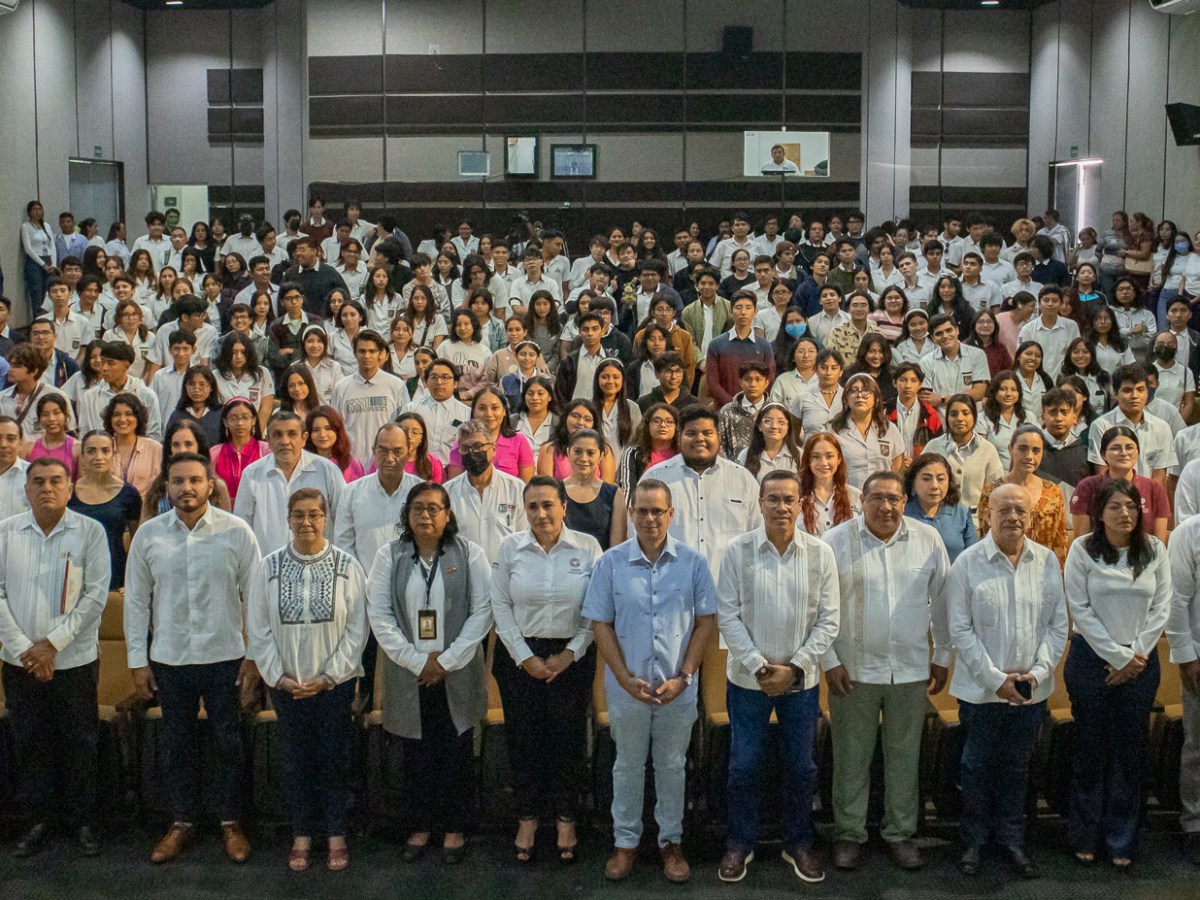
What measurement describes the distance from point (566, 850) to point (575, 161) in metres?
14.4

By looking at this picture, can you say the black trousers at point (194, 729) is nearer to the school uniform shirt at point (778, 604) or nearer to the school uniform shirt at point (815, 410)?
the school uniform shirt at point (778, 604)

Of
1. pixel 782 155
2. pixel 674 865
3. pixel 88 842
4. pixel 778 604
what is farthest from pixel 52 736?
pixel 782 155

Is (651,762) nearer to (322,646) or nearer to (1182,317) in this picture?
(322,646)

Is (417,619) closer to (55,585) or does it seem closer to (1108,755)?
(55,585)

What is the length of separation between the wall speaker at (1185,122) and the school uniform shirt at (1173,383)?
7332 mm

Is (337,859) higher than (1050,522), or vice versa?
(1050,522)

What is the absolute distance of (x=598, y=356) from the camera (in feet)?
29.6

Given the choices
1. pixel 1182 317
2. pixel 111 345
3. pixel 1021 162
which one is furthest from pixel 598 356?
pixel 1021 162

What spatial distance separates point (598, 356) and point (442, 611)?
13.3 ft

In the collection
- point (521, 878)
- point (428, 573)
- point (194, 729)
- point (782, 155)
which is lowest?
point (521, 878)

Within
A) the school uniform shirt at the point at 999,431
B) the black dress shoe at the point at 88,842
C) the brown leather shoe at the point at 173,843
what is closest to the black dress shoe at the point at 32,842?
the black dress shoe at the point at 88,842

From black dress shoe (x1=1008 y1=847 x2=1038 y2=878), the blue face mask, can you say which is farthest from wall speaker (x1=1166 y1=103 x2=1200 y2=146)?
black dress shoe (x1=1008 y1=847 x2=1038 y2=878)

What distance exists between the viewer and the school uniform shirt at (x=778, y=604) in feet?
16.7

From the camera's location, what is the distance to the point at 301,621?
5152 millimetres
